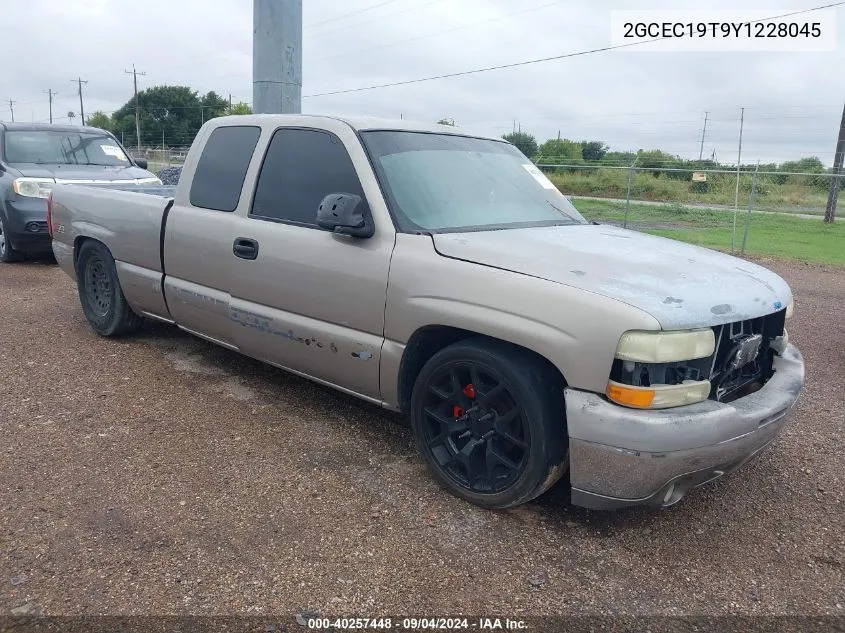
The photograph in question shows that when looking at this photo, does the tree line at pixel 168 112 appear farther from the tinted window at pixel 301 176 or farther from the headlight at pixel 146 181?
the tinted window at pixel 301 176

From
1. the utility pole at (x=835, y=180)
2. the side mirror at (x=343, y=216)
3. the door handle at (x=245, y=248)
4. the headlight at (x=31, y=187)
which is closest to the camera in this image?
the side mirror at (x=343, y=216)

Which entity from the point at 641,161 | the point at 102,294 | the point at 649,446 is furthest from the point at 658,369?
the point at 641,161

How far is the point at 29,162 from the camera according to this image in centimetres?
929

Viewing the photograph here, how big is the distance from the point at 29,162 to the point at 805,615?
994 cm

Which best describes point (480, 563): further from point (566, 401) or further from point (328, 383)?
point (328, 383)

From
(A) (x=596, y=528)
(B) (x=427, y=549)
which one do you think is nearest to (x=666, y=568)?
(A) (x=596, y=528)

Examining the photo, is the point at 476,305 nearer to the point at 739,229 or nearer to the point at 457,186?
the point at 457,186

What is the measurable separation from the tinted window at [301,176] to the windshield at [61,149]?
22.0 ft

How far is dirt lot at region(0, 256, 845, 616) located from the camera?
2623 mm

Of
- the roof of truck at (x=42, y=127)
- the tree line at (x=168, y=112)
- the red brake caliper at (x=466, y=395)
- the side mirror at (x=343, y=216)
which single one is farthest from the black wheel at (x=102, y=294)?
the tree line at (x=168, y=112)

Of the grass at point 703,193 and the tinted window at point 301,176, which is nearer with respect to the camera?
the tinted window at point 301,176

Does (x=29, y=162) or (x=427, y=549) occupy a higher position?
(x=29, y=162)

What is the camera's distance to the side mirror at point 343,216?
11.4 feet

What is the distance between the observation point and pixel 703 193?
20.6 metres
